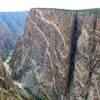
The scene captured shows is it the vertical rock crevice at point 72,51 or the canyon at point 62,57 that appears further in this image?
the vertical rock crevice at point 72,51

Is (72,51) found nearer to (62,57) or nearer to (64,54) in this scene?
(64,54)

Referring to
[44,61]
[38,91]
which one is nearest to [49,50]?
[44,61]

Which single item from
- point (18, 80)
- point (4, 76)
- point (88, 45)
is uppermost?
point (4, 76)

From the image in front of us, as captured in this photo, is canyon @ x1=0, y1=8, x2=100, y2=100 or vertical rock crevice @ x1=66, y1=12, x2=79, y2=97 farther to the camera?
vertical rock crevice @ x1=66, y1=12, x2=79, y2=97

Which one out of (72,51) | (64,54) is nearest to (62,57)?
(64,54)

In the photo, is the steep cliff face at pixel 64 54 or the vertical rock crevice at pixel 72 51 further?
the vertical rock crevice at pixel 72 51

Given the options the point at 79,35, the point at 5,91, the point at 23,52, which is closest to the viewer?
the point at 5,91

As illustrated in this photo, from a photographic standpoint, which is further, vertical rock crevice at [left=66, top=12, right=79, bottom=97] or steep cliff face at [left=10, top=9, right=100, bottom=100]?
vertical rock crevice at [left=66, top=12, right=79, bottom=97]

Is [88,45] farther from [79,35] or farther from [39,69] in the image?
[39,69]
